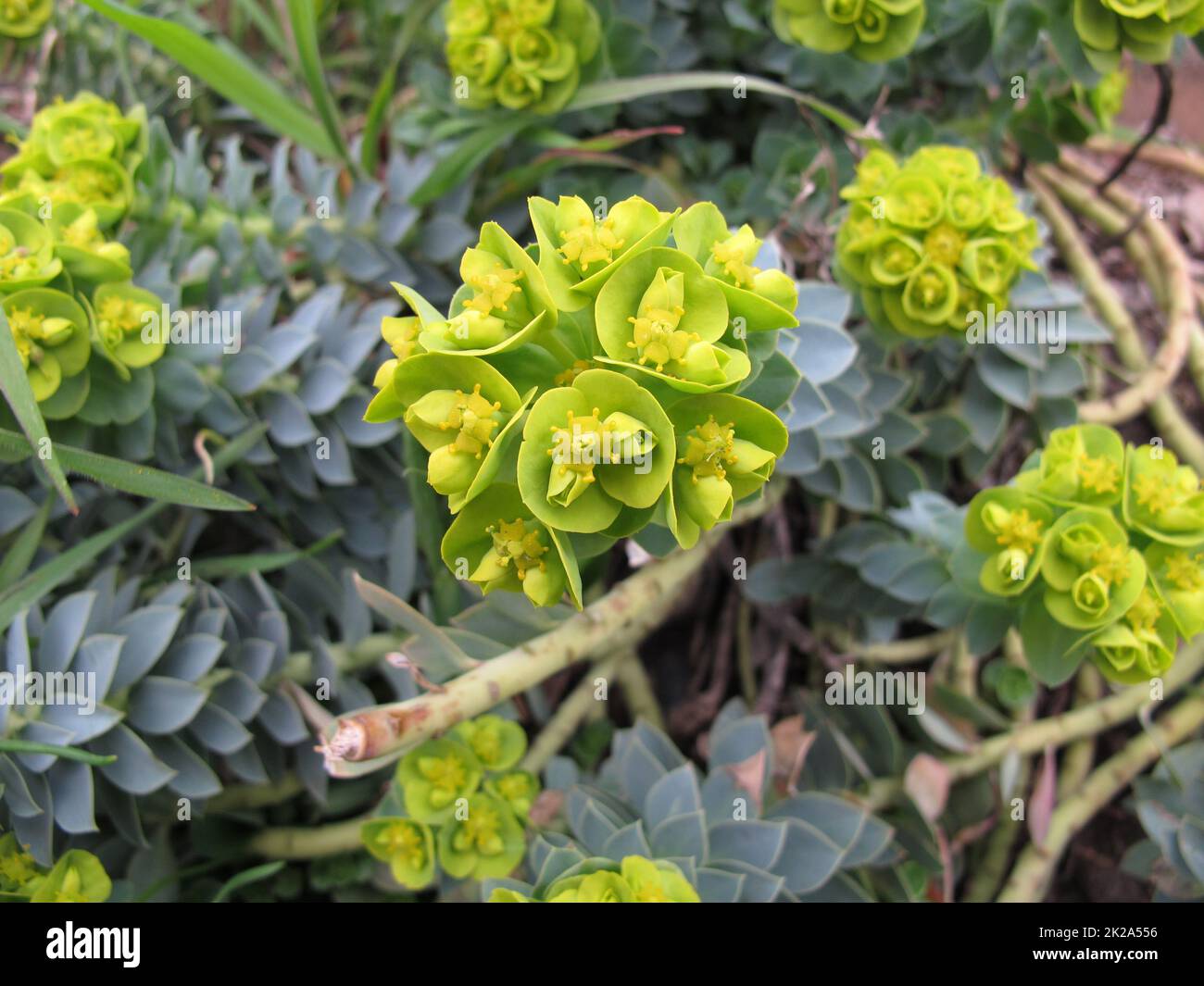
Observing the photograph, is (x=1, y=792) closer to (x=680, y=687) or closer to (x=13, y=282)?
(x=13, y=282)

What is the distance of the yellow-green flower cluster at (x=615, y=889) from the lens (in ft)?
4.18

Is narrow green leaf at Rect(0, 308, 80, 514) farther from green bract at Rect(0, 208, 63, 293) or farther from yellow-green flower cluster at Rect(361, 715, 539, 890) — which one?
yellow-green flower cluster at Rect(361, 715, 539, 890)

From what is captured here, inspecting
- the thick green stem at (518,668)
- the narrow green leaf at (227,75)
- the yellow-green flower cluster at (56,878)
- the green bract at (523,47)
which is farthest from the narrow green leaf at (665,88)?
the yellow-green flower cluster at (56,878)

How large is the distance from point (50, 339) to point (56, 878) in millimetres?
759

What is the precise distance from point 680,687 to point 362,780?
2.35ft

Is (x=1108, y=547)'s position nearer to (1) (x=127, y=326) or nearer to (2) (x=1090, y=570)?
(2) (x=1090, y=570)

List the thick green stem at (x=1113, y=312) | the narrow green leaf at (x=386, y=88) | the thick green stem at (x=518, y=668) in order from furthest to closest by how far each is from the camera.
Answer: the thick green stem at (x=1113, y=312), the narrow green leaf at (x=386, y=88), the thick green stem at (x=518, y=668)

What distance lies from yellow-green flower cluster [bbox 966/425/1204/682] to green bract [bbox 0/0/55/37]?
80.7 inches

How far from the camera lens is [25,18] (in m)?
2.07

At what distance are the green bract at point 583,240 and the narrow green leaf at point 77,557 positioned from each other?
77 centimetres

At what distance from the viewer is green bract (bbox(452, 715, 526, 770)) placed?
5.28 ft

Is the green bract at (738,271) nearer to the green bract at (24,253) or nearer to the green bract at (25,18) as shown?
the green bract at (24,253)

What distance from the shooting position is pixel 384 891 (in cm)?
179

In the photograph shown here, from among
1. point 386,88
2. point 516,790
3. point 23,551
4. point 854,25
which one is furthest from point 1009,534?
point 23,551
